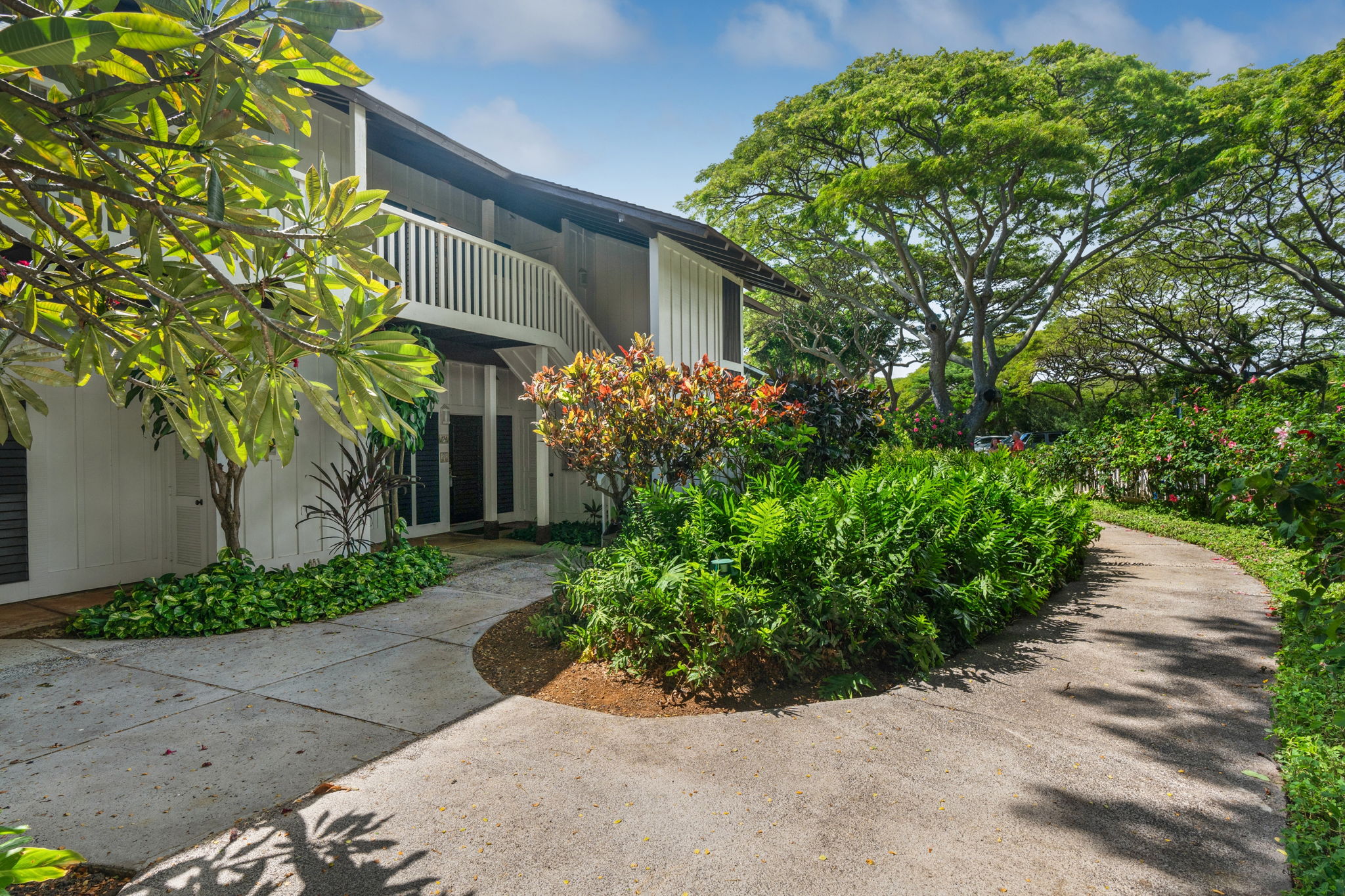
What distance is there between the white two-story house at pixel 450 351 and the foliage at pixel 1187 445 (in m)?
6.73

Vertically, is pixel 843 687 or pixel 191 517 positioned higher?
pixel 191 517

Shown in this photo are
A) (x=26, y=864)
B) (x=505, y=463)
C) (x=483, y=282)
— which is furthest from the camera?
(x=505, y=463)

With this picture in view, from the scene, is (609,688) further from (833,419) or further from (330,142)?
(330,142)

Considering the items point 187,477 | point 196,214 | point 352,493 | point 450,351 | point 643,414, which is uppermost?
point 450,351

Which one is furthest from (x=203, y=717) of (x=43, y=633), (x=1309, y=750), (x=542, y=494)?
(x=542, y=494)

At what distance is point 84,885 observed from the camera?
2.37 metres

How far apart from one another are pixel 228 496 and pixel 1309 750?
8.07 m

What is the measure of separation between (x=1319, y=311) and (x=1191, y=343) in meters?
3.48

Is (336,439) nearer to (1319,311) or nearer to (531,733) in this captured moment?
(531,733)

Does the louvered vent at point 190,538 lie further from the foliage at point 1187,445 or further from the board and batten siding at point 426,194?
the foliage at point 1187,445

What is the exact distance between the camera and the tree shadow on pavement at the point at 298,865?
230 cm

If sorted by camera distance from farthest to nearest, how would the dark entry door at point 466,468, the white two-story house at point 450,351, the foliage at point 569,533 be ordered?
the dark entry door at point 466,468 < the foliage at point 569,533 < the white two-story house at point 450,351

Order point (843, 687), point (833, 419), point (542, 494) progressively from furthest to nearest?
1. point (542, 494)
2. point (833, 419)
3. point (843, 687)

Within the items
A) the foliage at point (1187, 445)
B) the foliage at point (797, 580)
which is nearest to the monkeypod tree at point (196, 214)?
the foliage at point (797, 580)
